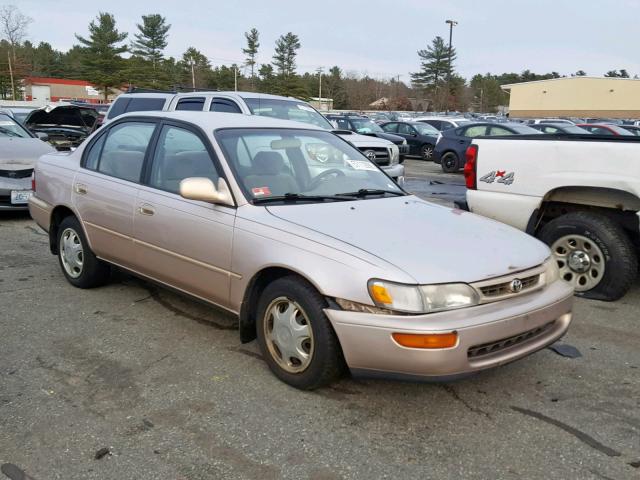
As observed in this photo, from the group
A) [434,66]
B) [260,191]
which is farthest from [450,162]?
[434,66]

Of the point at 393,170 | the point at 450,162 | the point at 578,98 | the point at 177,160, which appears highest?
the point at 578,98

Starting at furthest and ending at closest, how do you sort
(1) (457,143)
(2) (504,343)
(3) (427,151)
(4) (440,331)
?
(3) (427,151) → (1) (457,143) → (2) (504,343) → (4) (440,331)

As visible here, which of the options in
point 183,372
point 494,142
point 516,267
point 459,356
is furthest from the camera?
point 494,142

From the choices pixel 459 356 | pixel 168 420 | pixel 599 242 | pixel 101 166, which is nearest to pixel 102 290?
pixel 101 166

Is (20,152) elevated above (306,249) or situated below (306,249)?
above

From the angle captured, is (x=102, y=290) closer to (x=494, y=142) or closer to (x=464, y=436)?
(x=464, y=436)

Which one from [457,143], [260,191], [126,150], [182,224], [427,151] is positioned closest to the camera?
[260,191]

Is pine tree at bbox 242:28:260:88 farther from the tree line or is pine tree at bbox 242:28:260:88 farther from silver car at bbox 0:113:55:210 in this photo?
silver car at bbox 0:113:55:210

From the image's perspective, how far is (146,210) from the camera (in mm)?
4227

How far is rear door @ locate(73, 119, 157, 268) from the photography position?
4457 millimetres

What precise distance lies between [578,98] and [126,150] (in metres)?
61.3

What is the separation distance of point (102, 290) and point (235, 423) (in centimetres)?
263

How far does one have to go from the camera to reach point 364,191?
4191 millimetres

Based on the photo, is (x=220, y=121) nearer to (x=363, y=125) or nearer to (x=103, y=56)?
(x=363, y=125)
